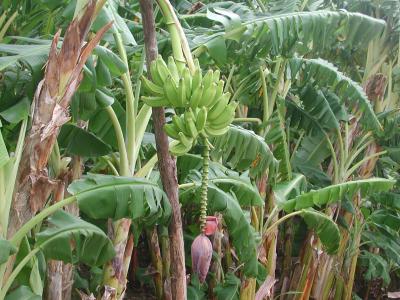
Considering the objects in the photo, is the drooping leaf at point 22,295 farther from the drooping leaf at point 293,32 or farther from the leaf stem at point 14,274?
the drooping leaf at point 293,32

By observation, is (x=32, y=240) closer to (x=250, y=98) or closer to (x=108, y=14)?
(x=108, y=14)

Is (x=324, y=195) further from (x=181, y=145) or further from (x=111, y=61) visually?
(x=181, y=145)

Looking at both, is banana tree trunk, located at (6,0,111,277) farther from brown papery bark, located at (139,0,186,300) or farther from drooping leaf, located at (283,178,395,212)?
drooping leaf, located at (283,178,395,212)

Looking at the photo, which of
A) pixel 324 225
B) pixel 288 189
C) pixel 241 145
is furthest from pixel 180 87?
pixel 324 225

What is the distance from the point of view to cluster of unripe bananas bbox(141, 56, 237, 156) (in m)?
1.05

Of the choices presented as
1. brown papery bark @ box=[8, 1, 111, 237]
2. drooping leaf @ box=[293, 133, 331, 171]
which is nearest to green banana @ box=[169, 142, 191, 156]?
brown papery bark @ box=[8, 1, 111, 237]

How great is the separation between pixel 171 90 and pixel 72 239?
757mm

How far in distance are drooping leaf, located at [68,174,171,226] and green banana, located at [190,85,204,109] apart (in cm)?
51

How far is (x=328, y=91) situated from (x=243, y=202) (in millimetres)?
1220

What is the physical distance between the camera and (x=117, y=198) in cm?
159

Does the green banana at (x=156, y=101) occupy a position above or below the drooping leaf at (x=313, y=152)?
above

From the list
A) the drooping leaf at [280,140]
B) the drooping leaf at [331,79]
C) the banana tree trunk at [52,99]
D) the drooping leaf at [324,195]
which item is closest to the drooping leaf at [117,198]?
the banana tree trunk at [52,99]

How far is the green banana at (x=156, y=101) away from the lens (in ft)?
3.59

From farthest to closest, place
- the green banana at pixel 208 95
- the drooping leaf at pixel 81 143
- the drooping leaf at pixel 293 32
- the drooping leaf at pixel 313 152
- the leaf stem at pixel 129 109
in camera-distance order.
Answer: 1. the drooping leaf at pixel 313 152
2. the drooping leaf at pixel 293 32
3. the drooping leaf at pixel 81 143
4. the leaf stem at pixel 129 109
5. the green banana at pixel 208 95
